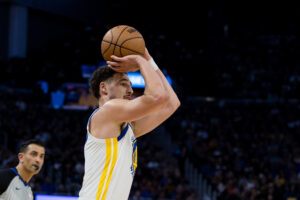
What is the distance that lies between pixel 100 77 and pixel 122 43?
26 centimetres

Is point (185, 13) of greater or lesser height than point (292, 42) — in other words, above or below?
above

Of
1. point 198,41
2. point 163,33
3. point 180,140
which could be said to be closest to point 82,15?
point 163,33

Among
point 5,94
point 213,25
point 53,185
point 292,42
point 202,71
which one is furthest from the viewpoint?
point 213,25

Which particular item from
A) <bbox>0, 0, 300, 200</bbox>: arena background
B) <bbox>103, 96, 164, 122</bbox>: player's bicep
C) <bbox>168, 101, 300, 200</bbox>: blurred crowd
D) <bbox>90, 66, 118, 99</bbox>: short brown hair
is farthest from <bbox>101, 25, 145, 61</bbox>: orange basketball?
<bbox>168, 101, 300, 200</bbox>: blurred crowd

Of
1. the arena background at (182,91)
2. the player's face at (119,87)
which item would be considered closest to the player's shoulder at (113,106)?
the player's face at (119,87)

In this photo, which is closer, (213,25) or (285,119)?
(285,119)

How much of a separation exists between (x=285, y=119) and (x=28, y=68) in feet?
33.6

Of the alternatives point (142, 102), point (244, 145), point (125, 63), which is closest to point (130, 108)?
point (142, 102)

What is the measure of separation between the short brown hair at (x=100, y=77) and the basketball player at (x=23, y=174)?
1.86 meters

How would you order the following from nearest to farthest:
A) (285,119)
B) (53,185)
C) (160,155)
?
1. (53,185)
2. (160,155)
3. (285,119)

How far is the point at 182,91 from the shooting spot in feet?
61.1

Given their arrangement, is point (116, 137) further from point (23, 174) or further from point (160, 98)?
point (23, 174)

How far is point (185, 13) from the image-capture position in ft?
80.9

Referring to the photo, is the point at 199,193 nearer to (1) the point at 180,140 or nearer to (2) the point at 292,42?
(1) the point at 180,140
